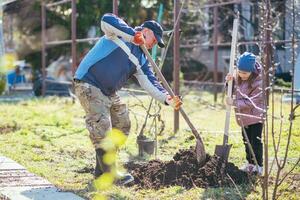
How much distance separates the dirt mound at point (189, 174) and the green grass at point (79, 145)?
16cm

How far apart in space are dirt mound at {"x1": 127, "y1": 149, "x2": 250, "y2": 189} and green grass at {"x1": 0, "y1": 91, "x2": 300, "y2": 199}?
16 centimetres

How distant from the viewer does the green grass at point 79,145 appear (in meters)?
5.05

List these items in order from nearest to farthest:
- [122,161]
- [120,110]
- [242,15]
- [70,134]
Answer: [120,110]
[122,161]
[70,134]
[242,15]

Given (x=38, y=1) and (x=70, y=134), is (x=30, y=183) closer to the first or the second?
(x=70, y=134)

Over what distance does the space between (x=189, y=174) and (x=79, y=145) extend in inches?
104

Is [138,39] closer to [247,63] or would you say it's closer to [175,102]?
[175,102]

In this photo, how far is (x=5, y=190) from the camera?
202 inches

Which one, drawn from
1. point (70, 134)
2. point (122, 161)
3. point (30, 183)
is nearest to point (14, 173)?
point (30, 183)

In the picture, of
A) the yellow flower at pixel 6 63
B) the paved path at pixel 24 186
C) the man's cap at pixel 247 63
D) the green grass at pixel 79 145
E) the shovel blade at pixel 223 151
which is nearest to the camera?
the yellow flower at pixel 6 63

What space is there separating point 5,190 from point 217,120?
19.2 feet

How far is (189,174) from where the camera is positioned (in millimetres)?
5469

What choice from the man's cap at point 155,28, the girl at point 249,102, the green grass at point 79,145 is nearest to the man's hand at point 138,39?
the man's cap at point 155,28

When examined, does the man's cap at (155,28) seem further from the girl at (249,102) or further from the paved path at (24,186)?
the paved path at (24,186)

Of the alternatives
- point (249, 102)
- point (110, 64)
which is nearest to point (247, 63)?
point (249, 102)
